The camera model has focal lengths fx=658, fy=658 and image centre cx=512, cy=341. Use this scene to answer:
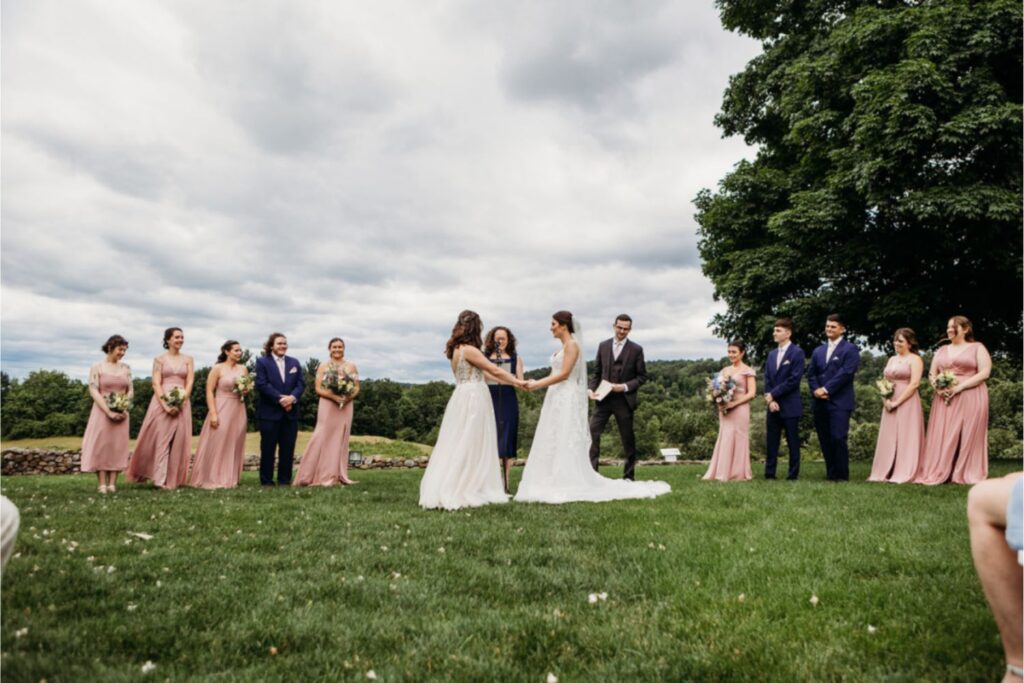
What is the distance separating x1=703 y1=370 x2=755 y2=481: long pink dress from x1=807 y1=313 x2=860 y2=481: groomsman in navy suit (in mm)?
1312

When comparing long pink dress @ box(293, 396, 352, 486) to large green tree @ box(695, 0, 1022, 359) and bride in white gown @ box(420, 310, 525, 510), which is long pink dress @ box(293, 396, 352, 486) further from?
large green tree @ box(695, 0, 1022, 359)

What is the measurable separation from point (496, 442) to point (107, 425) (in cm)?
694

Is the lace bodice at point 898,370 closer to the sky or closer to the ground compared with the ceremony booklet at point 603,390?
closer to the sky

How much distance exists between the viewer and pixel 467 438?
9164 mm

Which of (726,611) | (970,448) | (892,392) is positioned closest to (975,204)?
(892,392)

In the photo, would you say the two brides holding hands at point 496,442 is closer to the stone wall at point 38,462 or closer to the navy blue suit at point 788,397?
Result: the navy blue suit at point 788,397

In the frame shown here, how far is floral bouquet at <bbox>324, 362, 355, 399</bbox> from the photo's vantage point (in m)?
13.5

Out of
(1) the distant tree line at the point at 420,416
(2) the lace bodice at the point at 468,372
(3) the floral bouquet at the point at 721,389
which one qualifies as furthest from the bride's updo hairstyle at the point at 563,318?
(1) the distant tree line at the point at 420,416

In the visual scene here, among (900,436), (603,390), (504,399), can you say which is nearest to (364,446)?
(504,399)

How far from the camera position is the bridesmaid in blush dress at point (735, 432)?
13.0 meters

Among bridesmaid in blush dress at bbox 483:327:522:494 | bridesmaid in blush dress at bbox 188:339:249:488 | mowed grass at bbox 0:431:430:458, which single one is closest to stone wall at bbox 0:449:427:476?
mowed grass at bbox 0:431:430:458

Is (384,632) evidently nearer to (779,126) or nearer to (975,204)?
(975,204)

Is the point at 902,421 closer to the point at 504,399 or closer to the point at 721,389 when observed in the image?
the point at 721,389

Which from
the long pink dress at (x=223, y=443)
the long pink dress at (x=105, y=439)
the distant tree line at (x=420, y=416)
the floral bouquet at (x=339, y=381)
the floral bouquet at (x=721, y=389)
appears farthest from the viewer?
the distant tree line at (x=420, y=416)
